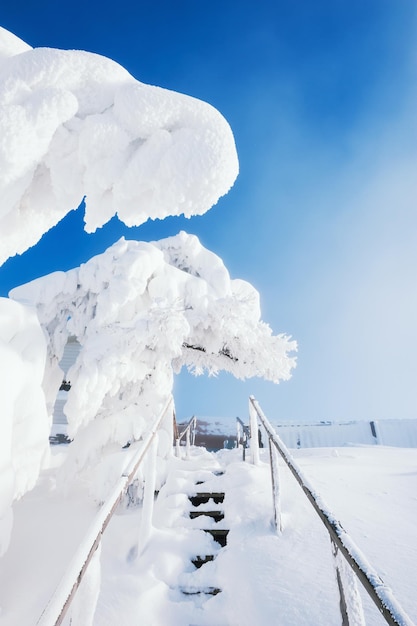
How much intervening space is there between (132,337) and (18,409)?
8.03 feet

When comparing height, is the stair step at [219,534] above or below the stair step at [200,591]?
above

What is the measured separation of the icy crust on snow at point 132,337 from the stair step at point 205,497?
1.94m

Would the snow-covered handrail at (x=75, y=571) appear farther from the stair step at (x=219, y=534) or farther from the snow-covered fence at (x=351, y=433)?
the snow-covered fence at (x=351, y=433)

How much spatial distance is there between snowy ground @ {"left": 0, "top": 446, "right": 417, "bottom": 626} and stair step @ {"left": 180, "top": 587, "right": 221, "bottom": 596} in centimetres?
3

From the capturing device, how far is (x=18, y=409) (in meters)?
3.60

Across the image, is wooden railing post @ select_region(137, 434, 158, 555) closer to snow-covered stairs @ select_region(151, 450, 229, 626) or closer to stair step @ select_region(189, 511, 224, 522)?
snow-covered stairs @ select_region(151, 450, 229, 626)

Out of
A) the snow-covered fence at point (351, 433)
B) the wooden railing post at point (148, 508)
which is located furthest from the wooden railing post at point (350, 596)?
the snow-covered fence at point (351, 433)

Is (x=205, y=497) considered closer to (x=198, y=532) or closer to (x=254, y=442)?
(x=198, y=532)

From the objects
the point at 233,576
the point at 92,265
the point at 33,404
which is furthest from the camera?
the point at 92,265

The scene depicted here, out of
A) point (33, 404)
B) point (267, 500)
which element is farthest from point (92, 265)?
point (267, 500)

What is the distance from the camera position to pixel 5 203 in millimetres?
3160

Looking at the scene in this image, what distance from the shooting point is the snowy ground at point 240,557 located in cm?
213

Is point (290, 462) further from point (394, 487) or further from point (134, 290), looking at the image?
point (134, 290)

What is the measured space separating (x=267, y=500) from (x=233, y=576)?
44.1 inches
